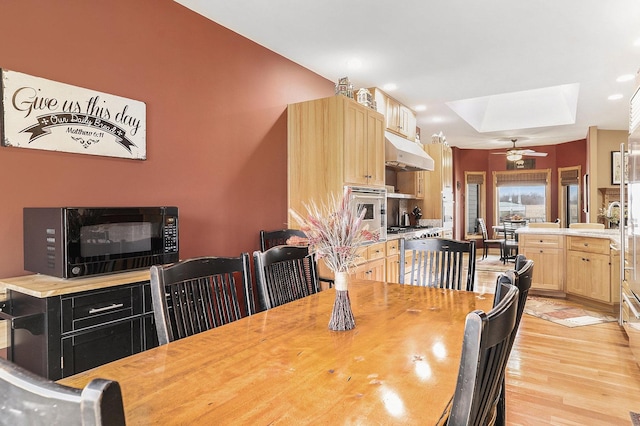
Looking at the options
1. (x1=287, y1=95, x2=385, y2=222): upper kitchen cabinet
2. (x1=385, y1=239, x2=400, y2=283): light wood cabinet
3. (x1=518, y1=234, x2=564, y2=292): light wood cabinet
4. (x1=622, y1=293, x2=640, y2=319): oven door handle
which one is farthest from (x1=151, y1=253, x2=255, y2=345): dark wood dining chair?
(x1=518, y1=234, x2=564, y2=292): light wood cabinet

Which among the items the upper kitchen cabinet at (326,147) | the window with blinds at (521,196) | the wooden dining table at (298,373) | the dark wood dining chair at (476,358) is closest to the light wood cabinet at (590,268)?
the upper kitchen cabinet at (326,147)

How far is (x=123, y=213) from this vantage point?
80.5 inches

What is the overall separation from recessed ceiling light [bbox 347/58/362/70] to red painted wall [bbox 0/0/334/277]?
1.60 ft

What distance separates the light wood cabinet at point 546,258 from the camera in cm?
501

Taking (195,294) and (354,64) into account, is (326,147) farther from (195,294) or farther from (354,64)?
(195,294)

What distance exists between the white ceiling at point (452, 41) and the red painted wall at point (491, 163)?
385 centimetres

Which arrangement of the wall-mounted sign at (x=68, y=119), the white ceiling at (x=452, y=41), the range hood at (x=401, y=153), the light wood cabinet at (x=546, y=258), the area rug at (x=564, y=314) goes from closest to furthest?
the wall-mounted sign at (x=68, y=119) → the white ceiling at (x=452, y=41) → the area rug at (x=564, y=314) → the range hood at (x=401, y=153) → the light wood cabinet at (x=546, y=258)

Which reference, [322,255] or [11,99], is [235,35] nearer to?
[11,99]

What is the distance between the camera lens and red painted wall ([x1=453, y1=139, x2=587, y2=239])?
902 cm

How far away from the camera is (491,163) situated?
33.8ft

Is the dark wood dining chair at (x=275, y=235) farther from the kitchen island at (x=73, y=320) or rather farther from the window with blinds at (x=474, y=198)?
the window with blinds at (x=474, y=198)

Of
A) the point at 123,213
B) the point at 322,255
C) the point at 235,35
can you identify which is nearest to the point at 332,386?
the point at 322,255

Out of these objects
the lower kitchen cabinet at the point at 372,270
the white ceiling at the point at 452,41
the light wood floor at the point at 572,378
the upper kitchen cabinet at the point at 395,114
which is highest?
the white ceiling at the point at 452,41

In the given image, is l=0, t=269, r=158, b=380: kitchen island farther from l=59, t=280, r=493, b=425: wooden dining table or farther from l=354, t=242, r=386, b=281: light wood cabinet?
l=354, t=242, r=386, b=281: light wood cabinet
